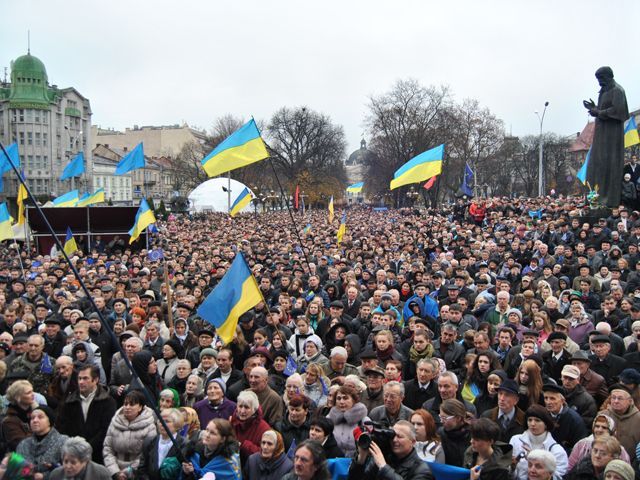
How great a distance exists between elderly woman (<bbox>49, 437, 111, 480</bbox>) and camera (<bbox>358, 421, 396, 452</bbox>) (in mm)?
1921

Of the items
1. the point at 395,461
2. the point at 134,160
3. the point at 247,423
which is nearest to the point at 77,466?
the point at 247,423

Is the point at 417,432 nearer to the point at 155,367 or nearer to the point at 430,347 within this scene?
the point at 430,347

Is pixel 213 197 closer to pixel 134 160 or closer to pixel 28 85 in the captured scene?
pixel 28 85

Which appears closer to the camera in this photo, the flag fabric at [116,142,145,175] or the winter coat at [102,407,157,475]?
the winter coat at [102,407,157,475]

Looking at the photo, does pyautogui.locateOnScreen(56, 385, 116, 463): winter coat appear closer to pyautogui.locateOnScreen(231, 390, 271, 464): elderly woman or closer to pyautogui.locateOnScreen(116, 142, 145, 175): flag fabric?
pyautogui.locateOnScreen(231, 390, 271, 464): elderly woman

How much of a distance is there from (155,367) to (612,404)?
4.51 meters

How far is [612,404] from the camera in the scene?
17.5ft

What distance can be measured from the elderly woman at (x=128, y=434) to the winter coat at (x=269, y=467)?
1041mm

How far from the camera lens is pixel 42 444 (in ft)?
17.1

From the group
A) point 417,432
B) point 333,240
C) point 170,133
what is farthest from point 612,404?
point 170,133

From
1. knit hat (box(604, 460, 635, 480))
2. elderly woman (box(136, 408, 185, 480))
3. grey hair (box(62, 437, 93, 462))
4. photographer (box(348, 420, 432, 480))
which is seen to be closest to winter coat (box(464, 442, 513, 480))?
photographer (box(348, 420, 432, 480))

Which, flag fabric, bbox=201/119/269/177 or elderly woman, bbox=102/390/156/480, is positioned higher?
flag fabric, bbox=201/119/269/177

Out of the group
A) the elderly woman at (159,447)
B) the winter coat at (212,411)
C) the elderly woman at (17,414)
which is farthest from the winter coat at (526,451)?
the elderly woman at (17,414)

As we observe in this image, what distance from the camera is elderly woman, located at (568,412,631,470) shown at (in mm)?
4754
